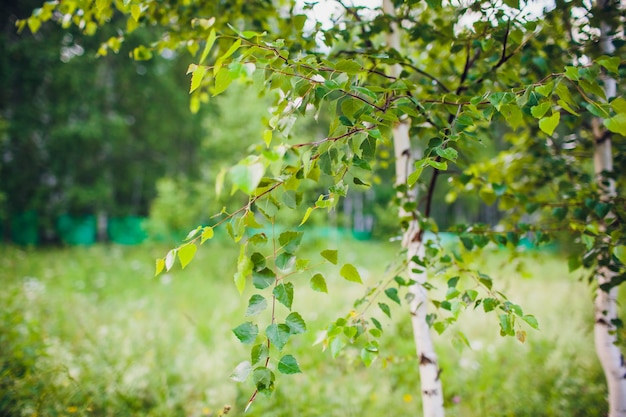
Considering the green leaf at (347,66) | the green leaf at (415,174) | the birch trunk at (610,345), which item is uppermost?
the green leaf at (347,66)

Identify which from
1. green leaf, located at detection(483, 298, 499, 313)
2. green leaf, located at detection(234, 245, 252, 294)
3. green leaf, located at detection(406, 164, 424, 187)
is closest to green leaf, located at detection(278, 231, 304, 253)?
green leaf, located at detection(234, 245, 252, 294)

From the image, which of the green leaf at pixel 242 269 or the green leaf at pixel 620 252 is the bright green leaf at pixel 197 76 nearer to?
the green leaf at pixel 242 269

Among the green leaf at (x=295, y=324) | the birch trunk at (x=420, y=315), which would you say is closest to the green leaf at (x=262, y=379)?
the green leaf at (x=295, y=324)

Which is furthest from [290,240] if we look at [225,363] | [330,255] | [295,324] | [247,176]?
[225,363]

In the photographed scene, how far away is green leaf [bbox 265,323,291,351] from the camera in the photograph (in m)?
0.90

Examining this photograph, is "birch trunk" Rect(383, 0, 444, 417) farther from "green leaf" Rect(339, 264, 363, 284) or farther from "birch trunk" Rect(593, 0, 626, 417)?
"birch trunk" Rect(593, 0, 626, 417)

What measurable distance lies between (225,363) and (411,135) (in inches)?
105

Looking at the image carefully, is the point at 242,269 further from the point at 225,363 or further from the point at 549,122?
the point at 225,363

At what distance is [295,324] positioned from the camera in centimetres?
98

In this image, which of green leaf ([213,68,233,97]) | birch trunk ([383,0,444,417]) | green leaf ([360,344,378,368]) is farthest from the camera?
birch trunk ([383,0,444,417])

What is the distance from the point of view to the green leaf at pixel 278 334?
897 mm

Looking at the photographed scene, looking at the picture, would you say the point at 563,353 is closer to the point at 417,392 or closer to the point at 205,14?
the point at 417,392

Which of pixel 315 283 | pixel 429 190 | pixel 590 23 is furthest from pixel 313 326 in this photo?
pixel 590 23

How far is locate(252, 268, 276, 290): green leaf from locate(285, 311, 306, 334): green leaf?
125 millimetres
